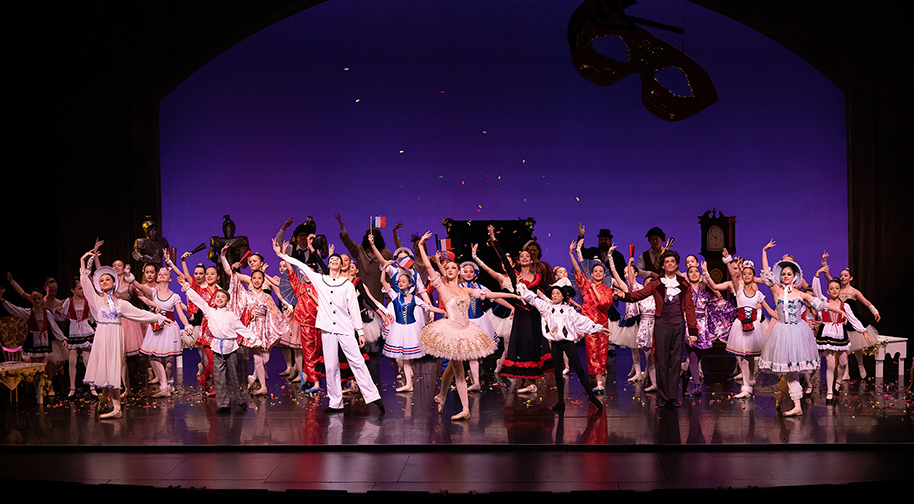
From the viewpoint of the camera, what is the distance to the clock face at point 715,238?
10453 millimetres

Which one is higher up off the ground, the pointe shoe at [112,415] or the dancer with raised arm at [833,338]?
the dancer with raised arm at [833,338]

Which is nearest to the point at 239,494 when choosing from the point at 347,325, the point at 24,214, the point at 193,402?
the point at 347,325

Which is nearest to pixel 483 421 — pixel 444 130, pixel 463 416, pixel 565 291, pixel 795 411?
pixel 463 416

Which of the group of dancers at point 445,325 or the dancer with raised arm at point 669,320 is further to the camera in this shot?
the dancer with raised arm at point 669,320

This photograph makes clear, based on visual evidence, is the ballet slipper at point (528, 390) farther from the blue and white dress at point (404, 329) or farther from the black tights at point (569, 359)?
the blue and white dress at point (404, 329)

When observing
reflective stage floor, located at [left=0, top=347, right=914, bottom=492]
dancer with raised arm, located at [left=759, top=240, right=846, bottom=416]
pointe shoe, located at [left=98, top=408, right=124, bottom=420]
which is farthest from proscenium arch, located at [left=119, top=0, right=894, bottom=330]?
pointe shoe, located at [left=98, top=408, right=124, bottom=420]

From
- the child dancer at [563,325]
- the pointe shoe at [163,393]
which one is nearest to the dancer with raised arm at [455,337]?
the child dancer at [563,325]

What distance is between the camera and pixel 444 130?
467 inches

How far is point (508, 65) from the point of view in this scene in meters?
11.8

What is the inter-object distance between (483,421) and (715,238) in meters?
5.94

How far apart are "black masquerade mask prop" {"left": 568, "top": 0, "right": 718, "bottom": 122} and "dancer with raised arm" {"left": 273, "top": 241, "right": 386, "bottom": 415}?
4406 millimetres

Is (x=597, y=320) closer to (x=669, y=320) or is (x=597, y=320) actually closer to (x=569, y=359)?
(x=669, y=320)

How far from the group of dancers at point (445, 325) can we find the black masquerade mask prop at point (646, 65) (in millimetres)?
2163

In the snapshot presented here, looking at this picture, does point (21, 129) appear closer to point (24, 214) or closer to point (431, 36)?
point (24, 214)
